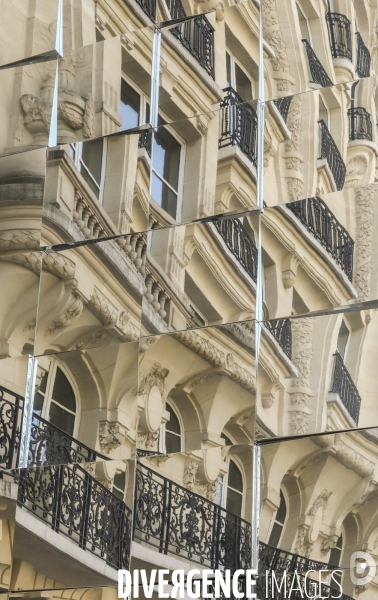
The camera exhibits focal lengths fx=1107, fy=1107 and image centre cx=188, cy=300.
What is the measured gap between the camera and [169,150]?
252 inches

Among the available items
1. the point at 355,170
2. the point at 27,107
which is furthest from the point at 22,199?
the point at 355,170

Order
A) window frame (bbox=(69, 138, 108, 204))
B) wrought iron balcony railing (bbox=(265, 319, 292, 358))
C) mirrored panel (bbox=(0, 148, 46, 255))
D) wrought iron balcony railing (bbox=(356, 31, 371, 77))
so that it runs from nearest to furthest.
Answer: wrought iron balcony railing (bbox=(265, 319, 292, 358)), wrought iron balcony railing (bbox=(356, 31, 371, 77)), window frame (bbox=(69, 138, 108, 204)), mirrored panel (bbox=(0, 148, 46, 255))

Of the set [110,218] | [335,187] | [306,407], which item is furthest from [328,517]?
[110,218]

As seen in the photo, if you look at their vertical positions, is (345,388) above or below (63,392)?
below

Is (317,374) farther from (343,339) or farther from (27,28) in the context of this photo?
(27,28)

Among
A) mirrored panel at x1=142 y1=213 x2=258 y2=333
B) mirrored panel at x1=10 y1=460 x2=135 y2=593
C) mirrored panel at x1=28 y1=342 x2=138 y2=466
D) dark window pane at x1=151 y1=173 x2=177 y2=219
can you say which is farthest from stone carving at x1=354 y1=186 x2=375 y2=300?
mirrored panel at x1=10 y1=460 x2=135 y2=593

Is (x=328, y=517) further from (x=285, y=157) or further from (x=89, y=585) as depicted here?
(x=285, y=157)

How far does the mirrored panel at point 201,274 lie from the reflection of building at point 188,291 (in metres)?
0.01

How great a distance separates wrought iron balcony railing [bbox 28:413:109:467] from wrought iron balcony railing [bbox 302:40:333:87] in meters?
2.40

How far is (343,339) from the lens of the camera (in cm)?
561

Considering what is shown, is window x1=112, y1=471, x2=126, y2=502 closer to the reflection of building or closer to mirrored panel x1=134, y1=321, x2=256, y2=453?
the reflection of building

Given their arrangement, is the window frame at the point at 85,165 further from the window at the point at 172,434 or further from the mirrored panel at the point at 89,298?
the window at the point at 172,434

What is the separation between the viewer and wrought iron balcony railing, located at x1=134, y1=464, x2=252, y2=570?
5.58 m

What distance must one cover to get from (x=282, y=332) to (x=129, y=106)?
1789mm
